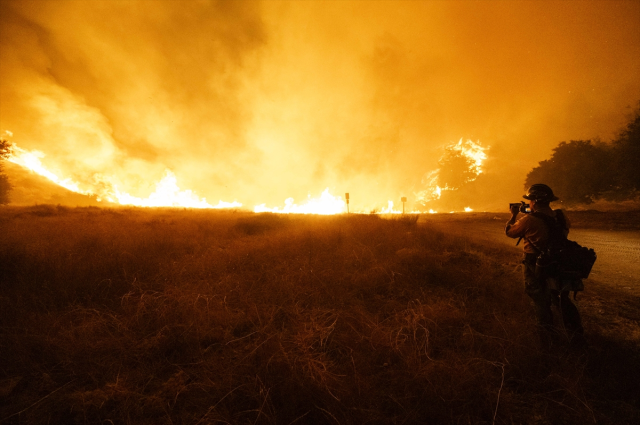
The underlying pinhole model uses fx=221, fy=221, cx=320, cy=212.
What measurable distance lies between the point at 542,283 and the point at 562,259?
49 cm

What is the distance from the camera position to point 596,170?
22.3 m

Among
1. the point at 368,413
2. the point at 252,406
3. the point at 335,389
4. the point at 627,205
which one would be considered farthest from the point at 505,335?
the point at 627,205

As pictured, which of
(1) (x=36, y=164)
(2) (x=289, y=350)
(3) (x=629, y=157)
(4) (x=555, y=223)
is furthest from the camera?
(1) (x=36, y=164)

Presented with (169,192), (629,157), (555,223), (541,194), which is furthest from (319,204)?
(555,223)

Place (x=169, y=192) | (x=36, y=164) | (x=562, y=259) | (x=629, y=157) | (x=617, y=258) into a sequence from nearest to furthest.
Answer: (x=562, y=259)
(x=617, y=258)
(x=629, y=157)
(x=36, y=164)
(x=169, y=192)

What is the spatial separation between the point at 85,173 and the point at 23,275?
48.9 metres

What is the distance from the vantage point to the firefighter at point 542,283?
2.99 meters

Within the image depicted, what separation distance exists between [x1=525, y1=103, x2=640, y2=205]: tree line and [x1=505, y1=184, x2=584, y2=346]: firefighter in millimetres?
25777

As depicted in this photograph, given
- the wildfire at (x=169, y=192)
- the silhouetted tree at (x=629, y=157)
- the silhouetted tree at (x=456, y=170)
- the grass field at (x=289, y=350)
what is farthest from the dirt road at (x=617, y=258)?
the silhouetted tree at (x=456, y=170)

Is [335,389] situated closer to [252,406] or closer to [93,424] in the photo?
[252,406]

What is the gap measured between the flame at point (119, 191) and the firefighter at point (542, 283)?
40.2 metres

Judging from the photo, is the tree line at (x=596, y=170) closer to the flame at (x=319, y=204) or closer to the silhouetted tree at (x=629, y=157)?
the silhouetted tree at (x=629, y=157)

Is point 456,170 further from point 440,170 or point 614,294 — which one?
point 614,294

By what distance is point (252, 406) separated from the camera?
6.86 ft
